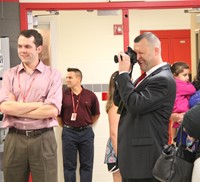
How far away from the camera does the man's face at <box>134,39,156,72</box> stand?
9.82 ft

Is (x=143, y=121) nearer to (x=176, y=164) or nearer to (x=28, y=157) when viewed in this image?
(x=176, y=164)

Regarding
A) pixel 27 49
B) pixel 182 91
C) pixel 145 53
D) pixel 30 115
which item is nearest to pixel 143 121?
pixel 145 53

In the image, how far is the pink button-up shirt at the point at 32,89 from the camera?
3344mm

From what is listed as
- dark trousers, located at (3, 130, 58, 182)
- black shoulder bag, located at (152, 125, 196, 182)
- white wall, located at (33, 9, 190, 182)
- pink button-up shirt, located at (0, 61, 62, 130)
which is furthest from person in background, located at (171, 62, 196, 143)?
white wall, located at (33, 9, 190, 182)

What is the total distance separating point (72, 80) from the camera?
5785mm

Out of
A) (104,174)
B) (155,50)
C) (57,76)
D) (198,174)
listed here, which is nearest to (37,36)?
(57,76)

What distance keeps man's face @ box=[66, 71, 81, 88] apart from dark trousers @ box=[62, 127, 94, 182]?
0.62m

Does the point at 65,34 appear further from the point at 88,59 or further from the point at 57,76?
the point at 57,76

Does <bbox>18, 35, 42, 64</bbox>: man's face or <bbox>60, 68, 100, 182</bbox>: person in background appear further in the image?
<bbox>60, 68, 100, 182</bbox>: person in background

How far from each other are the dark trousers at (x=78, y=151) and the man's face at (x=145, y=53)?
2.72 meters

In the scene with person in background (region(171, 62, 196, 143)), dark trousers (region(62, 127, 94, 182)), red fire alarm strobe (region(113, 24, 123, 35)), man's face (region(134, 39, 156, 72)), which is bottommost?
dark trousers (region(62, 127, 94, 182))

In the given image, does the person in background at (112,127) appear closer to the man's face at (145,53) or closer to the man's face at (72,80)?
the man's face at (145,53)

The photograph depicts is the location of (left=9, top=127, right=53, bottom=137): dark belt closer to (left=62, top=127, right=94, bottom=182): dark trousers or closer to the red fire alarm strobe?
(left=62, top=127, right=94, bottom=182): dark trousers

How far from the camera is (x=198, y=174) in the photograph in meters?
2.22
